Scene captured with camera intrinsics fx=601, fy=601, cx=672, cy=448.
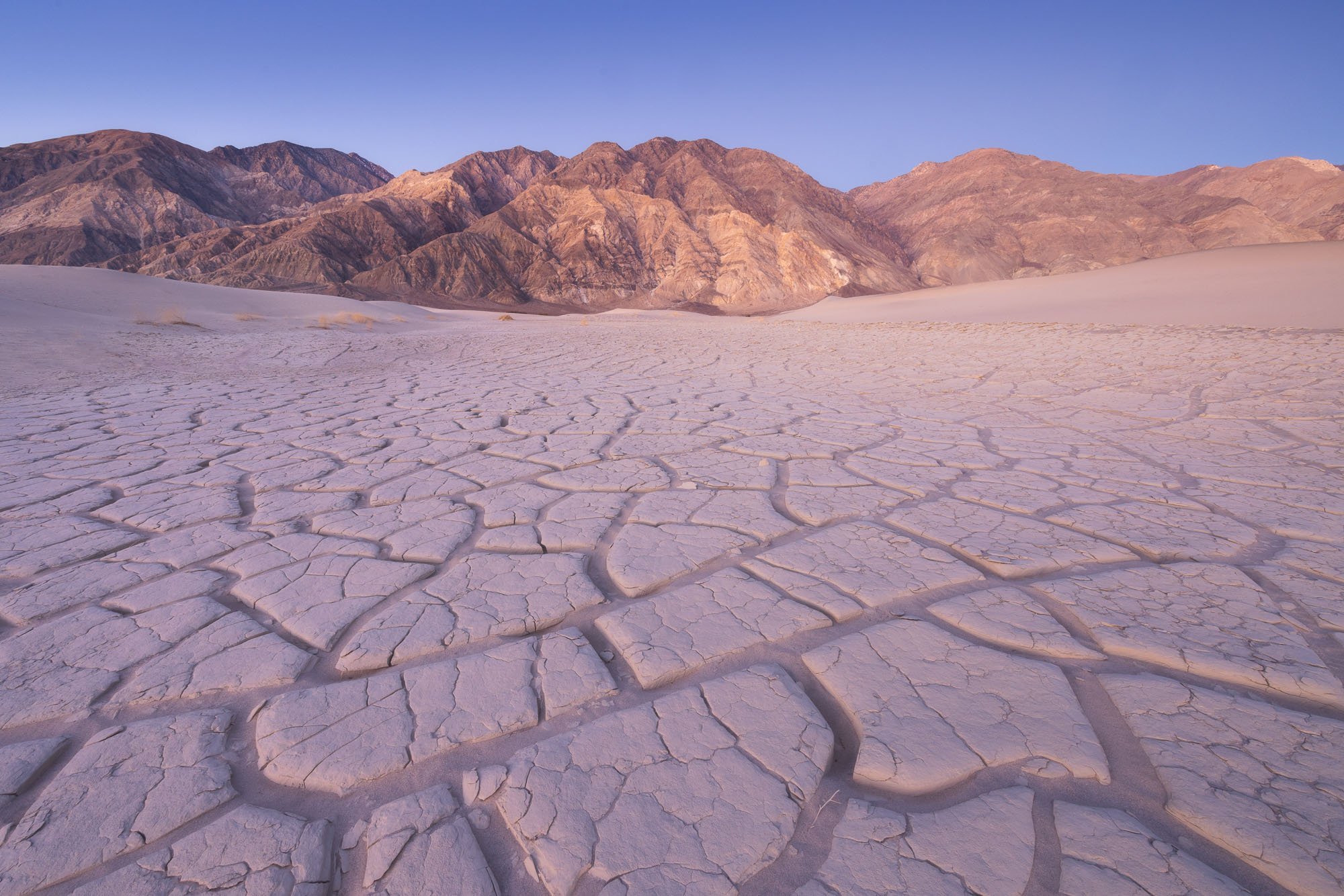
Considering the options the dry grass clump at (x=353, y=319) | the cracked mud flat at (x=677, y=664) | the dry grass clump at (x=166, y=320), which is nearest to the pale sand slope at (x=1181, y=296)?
the cracked mud flat at (x=677, y=664)

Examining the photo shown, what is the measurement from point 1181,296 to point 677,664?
11851 millimetres

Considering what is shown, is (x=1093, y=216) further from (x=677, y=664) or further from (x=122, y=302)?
(x=677, y=664)

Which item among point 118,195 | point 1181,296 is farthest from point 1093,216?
point 118,195

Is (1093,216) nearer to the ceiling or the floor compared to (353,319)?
nearer to the ceiling

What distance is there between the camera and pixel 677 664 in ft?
4.49

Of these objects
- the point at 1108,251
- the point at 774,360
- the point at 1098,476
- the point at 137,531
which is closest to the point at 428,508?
the point at 137,531

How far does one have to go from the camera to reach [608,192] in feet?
149

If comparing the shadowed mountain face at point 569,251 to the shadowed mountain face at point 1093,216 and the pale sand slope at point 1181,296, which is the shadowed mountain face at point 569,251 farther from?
the pale sand slope at point 1181,296

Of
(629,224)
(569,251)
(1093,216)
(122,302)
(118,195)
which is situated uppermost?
(118,195)

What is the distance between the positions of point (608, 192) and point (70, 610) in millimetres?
48230

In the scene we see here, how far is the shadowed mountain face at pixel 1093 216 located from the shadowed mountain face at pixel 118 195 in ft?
199

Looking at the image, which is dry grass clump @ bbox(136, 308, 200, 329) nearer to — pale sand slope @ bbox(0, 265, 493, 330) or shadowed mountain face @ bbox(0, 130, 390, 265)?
pale sand slope @ bbox(0, 265, 493, 330)

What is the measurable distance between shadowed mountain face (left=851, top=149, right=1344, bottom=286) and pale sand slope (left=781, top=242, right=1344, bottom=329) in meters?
32.9

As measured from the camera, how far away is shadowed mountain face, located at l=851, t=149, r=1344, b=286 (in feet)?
146
